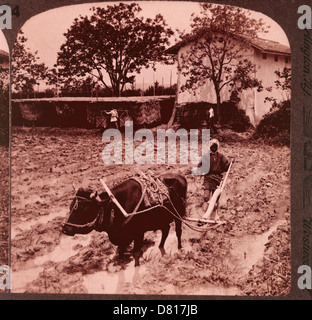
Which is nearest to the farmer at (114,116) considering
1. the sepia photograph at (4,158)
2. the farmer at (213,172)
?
the farmer at (213,172)

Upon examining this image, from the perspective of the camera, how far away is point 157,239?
15.8 ft

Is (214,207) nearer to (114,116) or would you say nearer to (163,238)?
(163,238)

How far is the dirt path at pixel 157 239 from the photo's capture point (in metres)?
4.78

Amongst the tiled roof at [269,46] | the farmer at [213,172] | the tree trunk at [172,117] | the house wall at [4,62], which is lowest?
the farmer at [213,172]

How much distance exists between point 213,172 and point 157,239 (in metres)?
0.92

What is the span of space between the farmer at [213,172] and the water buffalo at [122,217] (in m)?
0.36

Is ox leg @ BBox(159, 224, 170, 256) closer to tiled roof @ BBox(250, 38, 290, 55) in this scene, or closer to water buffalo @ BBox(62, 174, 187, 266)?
water buffalo @ BBox(62, 174, 187, 266)

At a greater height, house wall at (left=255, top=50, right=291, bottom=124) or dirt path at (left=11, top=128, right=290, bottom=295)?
house wall at (left=255, top=50, right=291, bottom=124)

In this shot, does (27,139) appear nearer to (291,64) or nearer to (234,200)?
(234,200)

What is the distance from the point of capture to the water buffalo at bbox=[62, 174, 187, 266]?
15.7 ft

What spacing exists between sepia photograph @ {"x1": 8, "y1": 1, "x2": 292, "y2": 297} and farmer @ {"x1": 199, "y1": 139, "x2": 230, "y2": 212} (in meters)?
0.01

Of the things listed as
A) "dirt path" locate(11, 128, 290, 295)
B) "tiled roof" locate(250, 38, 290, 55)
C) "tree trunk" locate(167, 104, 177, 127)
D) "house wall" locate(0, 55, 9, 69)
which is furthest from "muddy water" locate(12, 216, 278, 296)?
"house wall" locate(0, 55, 9, 69)

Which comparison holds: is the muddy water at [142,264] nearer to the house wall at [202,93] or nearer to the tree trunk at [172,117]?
the tree trunk at [172,117]

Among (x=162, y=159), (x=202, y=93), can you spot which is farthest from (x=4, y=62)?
(x=202, y=93)
